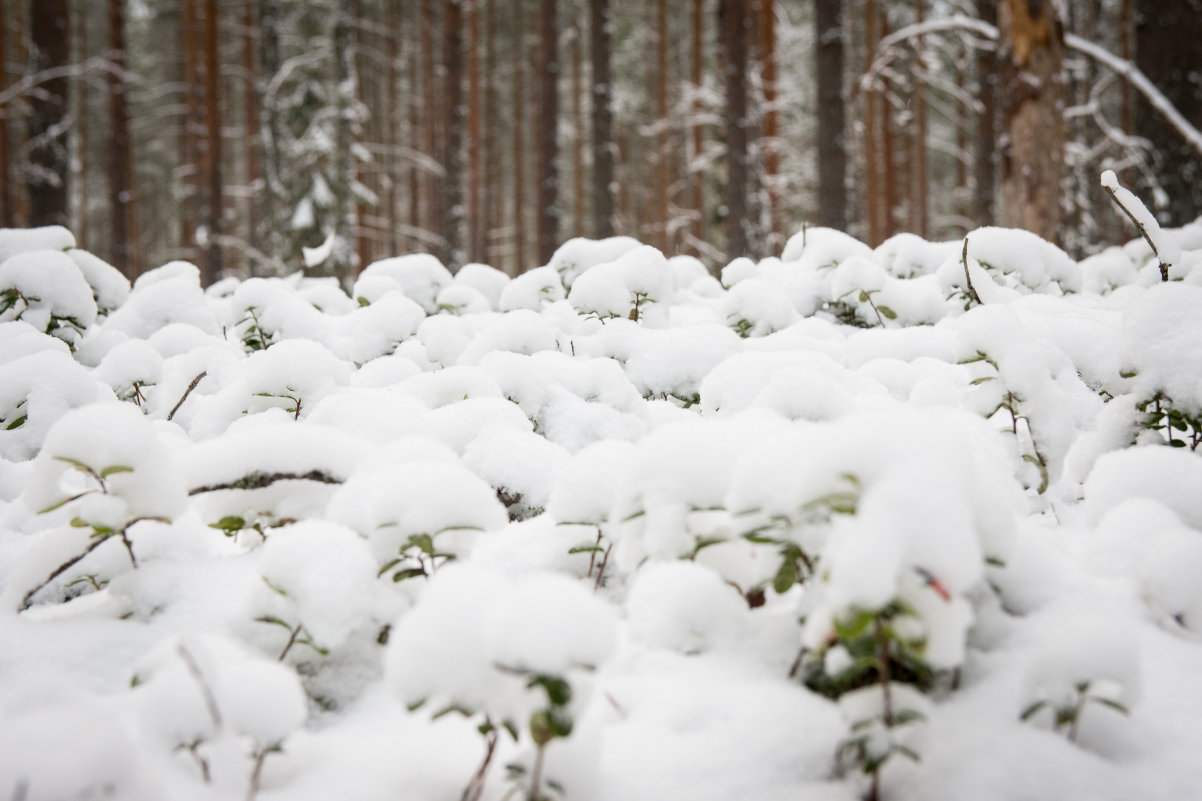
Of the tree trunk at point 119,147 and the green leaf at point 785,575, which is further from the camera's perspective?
the tree trunk at point 119,147

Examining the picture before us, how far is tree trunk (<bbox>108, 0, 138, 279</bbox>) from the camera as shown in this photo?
9.62 metres

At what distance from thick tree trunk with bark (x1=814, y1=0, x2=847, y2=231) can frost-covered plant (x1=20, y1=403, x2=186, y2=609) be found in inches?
306

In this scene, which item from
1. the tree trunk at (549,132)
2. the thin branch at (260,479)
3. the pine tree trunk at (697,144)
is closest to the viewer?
the thin branch at (260,479)

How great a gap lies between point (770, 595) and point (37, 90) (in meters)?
8.35

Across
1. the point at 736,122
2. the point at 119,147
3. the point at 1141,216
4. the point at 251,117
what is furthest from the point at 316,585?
the point at 251,117

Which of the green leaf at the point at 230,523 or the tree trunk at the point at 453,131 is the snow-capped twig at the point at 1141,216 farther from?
the tree trunk at the point at 453,131

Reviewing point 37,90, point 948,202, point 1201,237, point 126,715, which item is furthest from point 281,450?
point 948,202

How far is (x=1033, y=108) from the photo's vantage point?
404 cm

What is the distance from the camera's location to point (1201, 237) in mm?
2822

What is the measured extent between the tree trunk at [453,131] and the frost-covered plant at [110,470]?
32.2 feet

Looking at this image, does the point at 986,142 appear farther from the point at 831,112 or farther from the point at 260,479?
the point at 260,479

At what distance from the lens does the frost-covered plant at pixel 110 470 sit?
964 millimetres

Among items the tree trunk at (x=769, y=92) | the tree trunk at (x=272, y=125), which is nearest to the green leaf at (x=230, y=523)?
the tree trunk at (x=272, y=125)

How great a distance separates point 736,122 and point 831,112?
1.21 m
